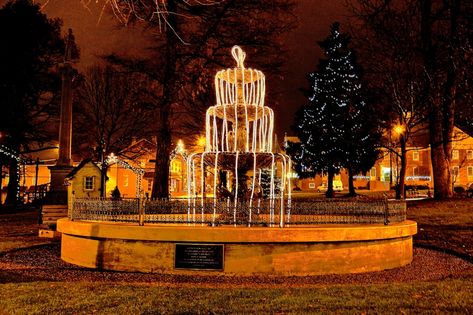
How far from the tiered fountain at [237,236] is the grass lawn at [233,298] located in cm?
108

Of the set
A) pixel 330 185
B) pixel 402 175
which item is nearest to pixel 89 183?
pixel 402 175

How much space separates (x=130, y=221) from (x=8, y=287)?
3225 millimetres

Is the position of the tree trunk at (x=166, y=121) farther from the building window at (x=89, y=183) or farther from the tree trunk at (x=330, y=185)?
the tree trunk at (x=330, y=185)

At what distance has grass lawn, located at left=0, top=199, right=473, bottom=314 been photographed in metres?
6.86

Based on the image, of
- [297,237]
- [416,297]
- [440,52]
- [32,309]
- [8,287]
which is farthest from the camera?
[440,52]

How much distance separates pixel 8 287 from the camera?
841cm

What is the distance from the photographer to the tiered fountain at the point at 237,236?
9836mm

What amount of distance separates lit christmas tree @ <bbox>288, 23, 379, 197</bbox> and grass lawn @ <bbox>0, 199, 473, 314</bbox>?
3597 cm

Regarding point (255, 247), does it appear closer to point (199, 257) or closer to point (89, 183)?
point (199, 257)

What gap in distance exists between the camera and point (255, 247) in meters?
9.88

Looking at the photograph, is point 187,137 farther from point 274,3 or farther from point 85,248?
point 85,248

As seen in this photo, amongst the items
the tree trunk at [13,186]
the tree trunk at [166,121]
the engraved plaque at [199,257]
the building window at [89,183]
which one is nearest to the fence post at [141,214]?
the engraved plaque at [199,257]

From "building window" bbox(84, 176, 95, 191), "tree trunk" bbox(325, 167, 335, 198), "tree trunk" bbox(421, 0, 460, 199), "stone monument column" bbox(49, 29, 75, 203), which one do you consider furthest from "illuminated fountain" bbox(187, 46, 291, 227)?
"tree trunk" bbox(325, 167, 335, 198)

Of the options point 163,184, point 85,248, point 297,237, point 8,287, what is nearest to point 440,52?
point 163,184
